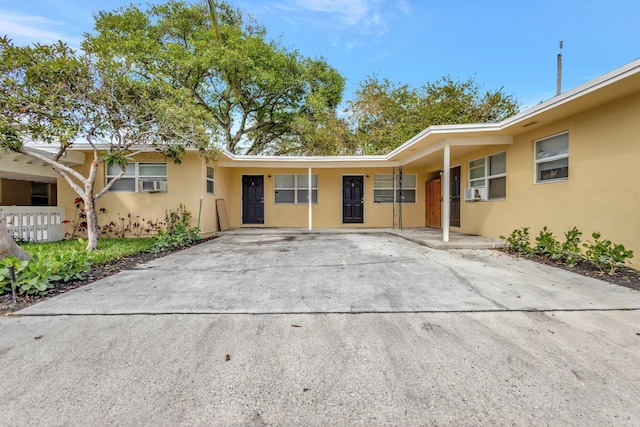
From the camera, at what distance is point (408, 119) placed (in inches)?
674

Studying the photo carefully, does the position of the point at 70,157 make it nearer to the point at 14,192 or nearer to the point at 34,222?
the point at 34,222

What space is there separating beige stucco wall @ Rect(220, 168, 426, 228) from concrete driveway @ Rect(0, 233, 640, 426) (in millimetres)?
7720

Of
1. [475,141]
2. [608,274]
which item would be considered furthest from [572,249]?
[475,141]

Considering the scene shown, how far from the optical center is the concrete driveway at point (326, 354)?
1563mm

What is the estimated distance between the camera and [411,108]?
17359 mm

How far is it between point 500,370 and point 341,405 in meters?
1.09

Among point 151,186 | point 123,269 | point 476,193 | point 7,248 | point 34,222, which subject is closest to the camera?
point 7,248

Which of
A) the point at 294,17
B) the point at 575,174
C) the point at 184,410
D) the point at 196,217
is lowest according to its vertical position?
the point at 184,410

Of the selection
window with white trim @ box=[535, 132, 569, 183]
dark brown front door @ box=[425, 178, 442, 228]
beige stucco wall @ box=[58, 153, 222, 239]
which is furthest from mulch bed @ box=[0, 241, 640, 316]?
dark brown front door @ box=[425, 178, 442, 228]

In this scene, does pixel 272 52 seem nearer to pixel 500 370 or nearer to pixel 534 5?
pixel 534 5

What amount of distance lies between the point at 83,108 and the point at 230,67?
8851 mm

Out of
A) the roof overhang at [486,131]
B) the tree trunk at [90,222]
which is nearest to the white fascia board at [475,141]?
the roof overhang at [486,131]

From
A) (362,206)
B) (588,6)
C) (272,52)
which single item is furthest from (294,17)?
(588,6)

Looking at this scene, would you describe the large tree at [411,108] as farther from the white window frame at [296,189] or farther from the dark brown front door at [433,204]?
the white window frame at [296,189]
